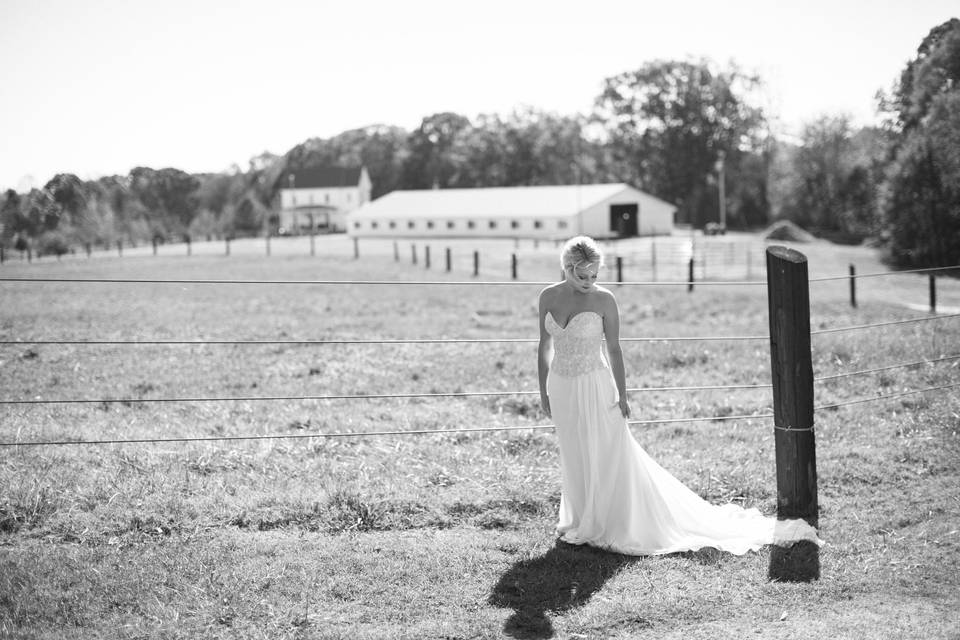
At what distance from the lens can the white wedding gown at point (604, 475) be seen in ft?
19.0

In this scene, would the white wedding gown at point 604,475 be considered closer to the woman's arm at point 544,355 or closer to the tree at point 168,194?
the woman's arm at point 544,355

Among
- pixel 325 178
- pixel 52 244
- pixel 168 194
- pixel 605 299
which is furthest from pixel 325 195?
pixel 605 299

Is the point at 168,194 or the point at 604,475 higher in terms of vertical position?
the point at 168,194

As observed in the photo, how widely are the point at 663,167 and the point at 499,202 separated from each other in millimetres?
22763

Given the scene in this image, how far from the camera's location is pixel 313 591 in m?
5.07

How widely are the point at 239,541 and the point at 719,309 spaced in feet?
59.5

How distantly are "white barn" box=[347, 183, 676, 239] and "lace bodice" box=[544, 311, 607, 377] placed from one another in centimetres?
6719

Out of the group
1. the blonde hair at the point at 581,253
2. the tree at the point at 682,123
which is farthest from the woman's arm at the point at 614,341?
the tree at the point at 682,123

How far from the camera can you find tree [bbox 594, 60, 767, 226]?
295ft

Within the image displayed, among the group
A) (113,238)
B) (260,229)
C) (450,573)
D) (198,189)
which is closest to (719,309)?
(450,573)

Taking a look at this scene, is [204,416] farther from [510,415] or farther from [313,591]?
[313,591]

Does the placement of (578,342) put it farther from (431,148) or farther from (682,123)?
(431,148)

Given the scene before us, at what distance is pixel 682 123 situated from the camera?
91.2 metres

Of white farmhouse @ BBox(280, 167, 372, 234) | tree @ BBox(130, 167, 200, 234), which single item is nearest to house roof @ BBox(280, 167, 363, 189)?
white farmhouse @ BBox(280, 167, 372, 234)
